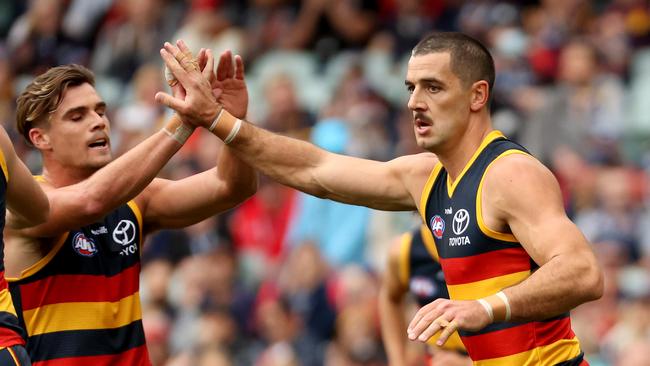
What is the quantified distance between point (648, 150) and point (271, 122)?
13.8 feet

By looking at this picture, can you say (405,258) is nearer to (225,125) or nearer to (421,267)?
(421,267)

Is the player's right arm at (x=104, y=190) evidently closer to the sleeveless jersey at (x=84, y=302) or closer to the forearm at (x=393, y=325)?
the sleeveless jersey at (x=84, y=302)

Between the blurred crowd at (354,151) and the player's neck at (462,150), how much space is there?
432 cm

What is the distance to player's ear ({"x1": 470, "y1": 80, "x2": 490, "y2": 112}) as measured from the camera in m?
6.74

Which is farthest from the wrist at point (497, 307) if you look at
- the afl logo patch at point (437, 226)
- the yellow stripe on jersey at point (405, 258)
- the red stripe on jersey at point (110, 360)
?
the yellow stripe on jersey at point (405, 258)

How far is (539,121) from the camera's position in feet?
42.7

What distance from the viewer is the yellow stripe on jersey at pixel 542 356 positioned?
642 cm

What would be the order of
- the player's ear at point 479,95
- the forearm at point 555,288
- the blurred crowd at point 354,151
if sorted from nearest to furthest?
the forearm at point 555,288 < the player's ear at point 479,95 < the blurred crowd at point 354,151

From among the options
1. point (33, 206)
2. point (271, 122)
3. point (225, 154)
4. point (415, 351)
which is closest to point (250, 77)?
point (271, 122)

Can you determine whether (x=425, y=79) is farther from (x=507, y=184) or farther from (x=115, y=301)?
(x=115, y=301)

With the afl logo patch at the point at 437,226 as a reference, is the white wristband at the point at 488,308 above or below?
below

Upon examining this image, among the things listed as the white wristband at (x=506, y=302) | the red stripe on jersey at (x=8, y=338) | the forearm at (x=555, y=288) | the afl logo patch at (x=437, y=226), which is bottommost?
the red stripe on jersey at (x=8, y=338)

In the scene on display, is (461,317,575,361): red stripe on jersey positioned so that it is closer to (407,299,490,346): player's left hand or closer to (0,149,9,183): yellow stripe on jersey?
(407,299,490,346): player's left hand

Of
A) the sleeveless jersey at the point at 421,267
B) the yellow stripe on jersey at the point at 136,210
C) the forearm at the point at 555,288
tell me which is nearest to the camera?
the forearm at the point at 555,288
